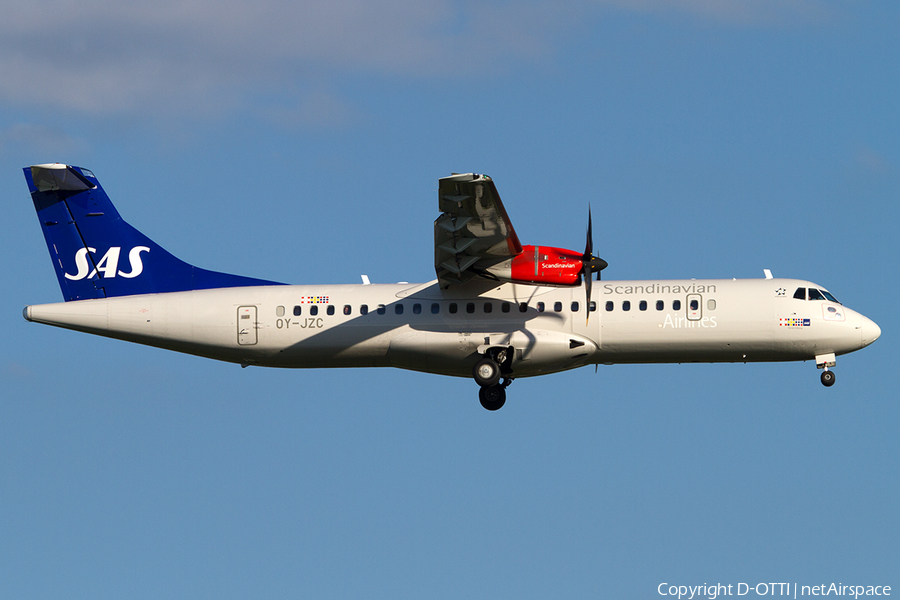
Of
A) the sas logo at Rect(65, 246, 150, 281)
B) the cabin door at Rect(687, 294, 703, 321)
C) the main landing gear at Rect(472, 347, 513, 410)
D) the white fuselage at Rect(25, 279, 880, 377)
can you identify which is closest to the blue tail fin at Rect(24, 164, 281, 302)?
the sas logo at Rect(65, 246, 150, 281)

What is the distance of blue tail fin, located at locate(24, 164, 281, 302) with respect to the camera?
27.8 m

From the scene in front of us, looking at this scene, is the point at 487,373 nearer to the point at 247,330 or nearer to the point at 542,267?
the point at 542,267

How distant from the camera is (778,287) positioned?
25.7m

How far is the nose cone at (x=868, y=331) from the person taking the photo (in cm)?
2545

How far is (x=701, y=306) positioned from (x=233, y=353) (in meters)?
12.0

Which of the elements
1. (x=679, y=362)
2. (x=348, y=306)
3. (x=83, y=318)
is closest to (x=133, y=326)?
(x=83, y=318)

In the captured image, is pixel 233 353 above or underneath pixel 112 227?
underneath

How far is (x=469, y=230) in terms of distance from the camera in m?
23.9

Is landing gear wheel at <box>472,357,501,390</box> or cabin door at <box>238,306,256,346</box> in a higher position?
cabin door at <box>238,306,256,346</box>

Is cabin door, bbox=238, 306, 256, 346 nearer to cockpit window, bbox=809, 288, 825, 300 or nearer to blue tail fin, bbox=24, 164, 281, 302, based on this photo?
blue tail fin, bbox=24, 164, 281, 302

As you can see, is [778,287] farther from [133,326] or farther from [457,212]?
[133,326]

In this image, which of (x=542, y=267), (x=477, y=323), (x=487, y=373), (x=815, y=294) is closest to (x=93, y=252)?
(x=477, y=323)

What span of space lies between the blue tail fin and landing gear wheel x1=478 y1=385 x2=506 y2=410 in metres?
6.52

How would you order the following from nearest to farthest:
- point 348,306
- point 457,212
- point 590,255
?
point 457,212 < point 590,255 < point 348,306
